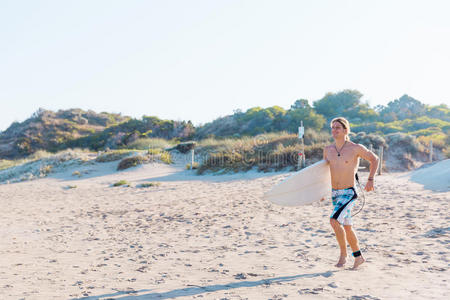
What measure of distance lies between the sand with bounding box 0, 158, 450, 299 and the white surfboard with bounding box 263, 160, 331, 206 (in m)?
0.69

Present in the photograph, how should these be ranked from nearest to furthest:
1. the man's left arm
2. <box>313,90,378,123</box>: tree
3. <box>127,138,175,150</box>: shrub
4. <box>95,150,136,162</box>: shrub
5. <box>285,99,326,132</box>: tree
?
the man's left arm < <box>95,150,136,162</box>: shrub < <box>127,138,175,150</box>: shrub < <box>285,99,326,132</box>: tree < <box>313,90,378,123</box>: tree

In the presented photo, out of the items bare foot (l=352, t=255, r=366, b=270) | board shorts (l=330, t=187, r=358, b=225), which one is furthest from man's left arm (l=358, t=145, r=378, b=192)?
bare foot (l=352, t=255, r=366, b=270)

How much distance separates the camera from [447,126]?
31.1m

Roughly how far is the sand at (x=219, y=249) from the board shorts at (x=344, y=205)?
55 centimetres

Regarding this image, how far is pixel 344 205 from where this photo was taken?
3.98 m

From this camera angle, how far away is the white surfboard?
4.55m

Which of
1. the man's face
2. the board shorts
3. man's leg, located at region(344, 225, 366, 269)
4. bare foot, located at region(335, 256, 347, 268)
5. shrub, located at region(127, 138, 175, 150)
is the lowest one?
bare foot, located at region(335, 256, 347, 268)

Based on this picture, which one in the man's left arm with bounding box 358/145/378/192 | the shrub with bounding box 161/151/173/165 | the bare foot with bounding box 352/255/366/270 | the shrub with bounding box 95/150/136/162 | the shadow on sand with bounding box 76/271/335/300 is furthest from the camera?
the shrub with bounding box 95/150/136/162

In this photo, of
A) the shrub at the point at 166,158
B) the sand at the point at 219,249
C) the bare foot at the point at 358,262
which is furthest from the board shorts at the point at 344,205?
the shrub at the point at 166,158

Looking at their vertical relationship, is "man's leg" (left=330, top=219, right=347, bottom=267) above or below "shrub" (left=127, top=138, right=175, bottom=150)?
below

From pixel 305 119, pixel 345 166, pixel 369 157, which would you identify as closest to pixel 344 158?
pixel 345 166

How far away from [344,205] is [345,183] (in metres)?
0.23

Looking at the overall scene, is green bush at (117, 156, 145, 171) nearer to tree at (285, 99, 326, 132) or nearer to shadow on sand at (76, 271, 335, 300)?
tree at (285, 99, 326, 132)

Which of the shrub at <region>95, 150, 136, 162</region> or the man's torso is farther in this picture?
the shrub at <region>95, 150, 136, 162</region>
